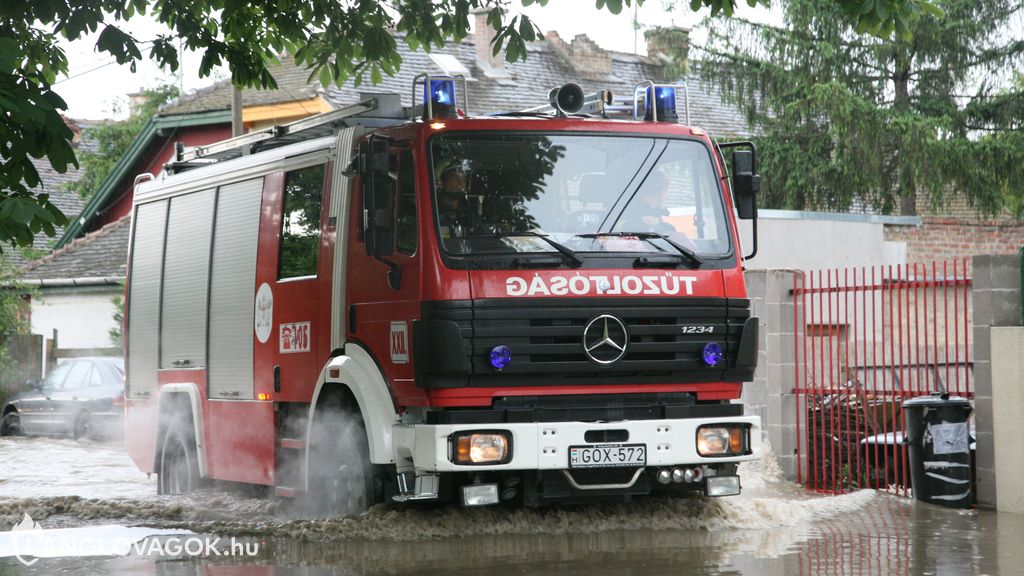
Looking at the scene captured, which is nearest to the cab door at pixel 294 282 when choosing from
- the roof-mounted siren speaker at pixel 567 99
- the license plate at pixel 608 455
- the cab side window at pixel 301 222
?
the cab side window at pixel 301 222

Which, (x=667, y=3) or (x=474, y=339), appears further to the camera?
(x=667, y=3)

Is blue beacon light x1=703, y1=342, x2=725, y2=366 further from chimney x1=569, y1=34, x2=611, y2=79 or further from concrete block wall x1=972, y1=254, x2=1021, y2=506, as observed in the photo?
chimney x1=569, y1=34, x2=611, y2=79

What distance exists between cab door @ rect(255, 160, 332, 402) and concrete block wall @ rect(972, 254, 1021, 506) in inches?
213

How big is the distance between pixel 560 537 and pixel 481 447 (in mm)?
1296

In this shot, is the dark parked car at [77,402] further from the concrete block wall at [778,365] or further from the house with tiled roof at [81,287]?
the concrete block wall at [778,365]

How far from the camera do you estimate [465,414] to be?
878 cm

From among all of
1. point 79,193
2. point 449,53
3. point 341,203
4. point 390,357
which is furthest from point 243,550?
point 79,193

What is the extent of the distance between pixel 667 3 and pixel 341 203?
59.7 ft

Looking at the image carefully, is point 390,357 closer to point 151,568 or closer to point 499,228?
point 499,228

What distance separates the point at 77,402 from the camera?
24.1m

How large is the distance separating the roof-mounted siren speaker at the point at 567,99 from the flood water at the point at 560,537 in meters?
2.73

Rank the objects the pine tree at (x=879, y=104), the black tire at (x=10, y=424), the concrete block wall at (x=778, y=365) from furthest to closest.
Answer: the pine tree at (x=879, y=104) → the black tire at (x=10, y=424) → the concrete block wall at (x=778, y=365)

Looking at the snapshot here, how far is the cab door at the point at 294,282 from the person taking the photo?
10211 mm

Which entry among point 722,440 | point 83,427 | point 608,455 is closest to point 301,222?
point 608,455
